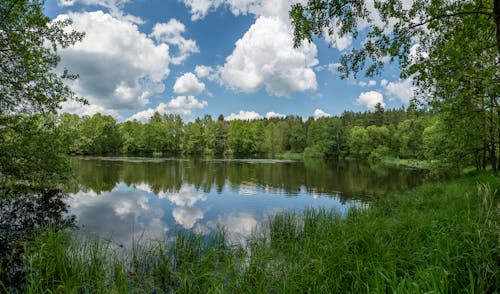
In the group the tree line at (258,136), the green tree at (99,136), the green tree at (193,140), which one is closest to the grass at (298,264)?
the tree line at (258,136)

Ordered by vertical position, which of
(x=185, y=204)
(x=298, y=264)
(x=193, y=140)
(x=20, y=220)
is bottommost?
(x=185, y=204)

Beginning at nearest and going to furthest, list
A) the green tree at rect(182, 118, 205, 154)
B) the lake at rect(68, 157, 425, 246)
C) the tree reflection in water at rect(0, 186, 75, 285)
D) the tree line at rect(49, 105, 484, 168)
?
1. the tree reflection in water at rect(0, 186, 75, 285)
2. the lake at rect(68, 157, 425, 246)
3. the tree line at rect(49, 105, 484, 168)
4. the green tree at rect(182, 118, 205, 154)

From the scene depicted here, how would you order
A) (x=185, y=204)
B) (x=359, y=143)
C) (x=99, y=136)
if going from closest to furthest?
(x=185, y=204) → (x=359, y=143) → (x=99, y=136)

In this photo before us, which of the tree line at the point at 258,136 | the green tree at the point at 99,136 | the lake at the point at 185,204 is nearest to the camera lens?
the lake at the point at 185,204

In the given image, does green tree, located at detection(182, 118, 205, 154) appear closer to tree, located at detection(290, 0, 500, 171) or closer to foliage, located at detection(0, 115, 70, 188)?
foliage, located at detection(0, 115, 70, 188)

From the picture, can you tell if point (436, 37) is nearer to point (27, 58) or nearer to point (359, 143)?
point (27, 58)

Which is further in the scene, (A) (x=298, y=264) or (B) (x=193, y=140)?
(B) (x=193, y=140)

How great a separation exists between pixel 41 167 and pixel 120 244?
4058 mm

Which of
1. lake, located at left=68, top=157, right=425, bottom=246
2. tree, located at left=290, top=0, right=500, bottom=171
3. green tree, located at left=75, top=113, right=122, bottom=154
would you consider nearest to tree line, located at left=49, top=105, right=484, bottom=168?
green tree, located at left=75, top=113, right=122, bottom=154

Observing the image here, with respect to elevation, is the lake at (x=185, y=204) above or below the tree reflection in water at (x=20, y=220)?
below

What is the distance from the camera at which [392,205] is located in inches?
437

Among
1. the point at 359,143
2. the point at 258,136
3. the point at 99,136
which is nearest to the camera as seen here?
the point at 359,143

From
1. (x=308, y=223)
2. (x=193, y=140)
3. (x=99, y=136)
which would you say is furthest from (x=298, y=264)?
(x=193, y=140)

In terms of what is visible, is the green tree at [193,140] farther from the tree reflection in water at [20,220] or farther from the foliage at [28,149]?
the foliage at [28,149]
